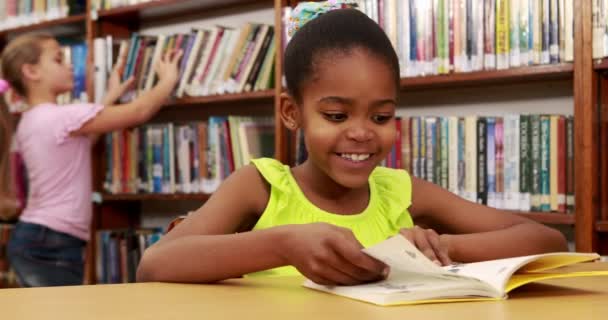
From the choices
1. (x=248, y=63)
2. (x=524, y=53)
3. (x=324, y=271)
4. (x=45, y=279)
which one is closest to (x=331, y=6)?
(x=324, y=271)

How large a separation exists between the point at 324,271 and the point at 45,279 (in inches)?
75.4

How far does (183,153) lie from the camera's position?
281 centimetres

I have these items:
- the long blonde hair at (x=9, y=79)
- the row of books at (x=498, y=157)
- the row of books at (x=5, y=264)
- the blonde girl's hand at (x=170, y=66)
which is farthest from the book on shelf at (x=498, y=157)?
the row of books at (x=5, y=264)

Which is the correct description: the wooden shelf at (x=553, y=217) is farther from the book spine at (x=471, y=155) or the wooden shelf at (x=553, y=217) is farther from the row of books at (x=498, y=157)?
the book spine at (x=471, y=155)

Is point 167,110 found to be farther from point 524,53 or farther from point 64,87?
point 524,53

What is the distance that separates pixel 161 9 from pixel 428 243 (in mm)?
2328

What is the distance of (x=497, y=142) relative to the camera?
6.84 ft

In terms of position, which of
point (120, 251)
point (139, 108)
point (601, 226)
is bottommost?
point (120, 251)

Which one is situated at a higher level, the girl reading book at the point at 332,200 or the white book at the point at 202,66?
the white book at the point at 202,66

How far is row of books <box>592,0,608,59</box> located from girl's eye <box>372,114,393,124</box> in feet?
3.04

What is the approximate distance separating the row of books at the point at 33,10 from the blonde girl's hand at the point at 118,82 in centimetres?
35

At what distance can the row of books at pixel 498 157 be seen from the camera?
6.52 ft

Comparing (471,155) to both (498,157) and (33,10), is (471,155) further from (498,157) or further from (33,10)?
(33,10)

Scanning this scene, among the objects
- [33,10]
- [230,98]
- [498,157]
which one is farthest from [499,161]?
[33,10]
